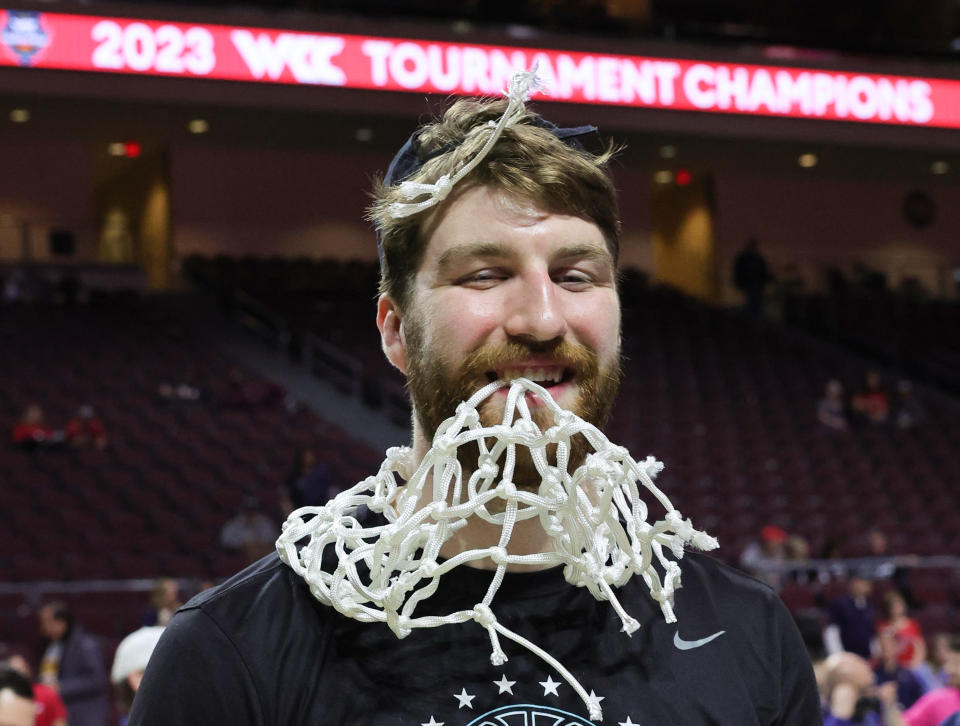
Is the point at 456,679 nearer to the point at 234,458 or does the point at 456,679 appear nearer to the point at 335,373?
the point at 234,458

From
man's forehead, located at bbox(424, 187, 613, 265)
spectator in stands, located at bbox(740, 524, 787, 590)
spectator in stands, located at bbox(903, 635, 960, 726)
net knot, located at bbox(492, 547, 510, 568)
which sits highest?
man's forehead, located at bbox(424, 187, 613, 265)

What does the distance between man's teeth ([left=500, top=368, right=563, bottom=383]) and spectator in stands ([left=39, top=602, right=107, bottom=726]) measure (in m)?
4.89

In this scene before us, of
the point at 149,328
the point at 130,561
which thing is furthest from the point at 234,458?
the point at 149,328

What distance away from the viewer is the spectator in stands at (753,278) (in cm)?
1638

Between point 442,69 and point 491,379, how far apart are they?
1272 centimetres

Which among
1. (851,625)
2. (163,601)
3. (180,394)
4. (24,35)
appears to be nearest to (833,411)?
(851,625)

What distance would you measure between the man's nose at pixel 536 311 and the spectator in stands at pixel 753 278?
15.4m

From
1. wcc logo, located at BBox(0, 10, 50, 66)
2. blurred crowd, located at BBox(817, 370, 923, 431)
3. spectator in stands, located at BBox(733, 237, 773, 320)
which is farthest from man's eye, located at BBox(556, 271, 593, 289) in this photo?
spectator in stands, located at BBox(733, 237, 773, 320)

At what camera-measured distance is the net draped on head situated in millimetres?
1297

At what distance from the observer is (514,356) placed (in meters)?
1.35

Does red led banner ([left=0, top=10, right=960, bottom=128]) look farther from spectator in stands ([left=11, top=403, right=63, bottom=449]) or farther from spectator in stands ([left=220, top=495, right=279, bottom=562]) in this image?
spectator in stands ([left=220, top=495, right=279, bottom=562])

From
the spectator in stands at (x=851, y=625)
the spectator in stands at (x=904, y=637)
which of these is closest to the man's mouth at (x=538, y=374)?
the spectator in stands at (x=904, y=637)

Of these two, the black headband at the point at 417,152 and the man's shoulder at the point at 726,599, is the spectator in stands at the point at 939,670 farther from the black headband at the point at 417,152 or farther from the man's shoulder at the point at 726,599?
the black headband at the point at 417,152

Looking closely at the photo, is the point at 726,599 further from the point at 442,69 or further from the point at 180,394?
the point at 442,69
